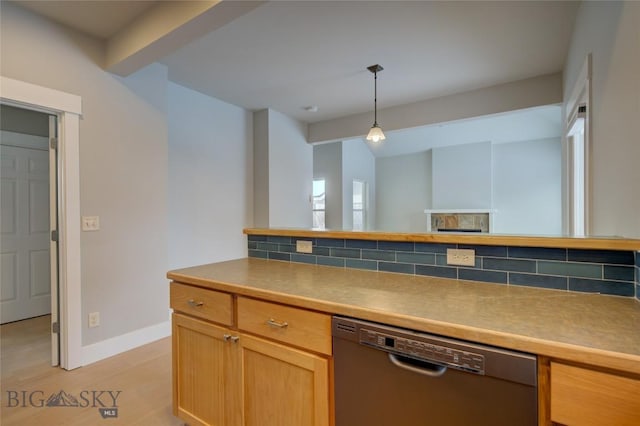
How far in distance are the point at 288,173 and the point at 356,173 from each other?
8.96ft

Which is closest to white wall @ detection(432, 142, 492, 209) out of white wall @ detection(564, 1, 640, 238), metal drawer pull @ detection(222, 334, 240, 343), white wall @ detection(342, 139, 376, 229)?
white wall @ detection(342, 139, 376, 229)

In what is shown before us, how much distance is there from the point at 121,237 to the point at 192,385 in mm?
1692

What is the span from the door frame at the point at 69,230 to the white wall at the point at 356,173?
188 inches

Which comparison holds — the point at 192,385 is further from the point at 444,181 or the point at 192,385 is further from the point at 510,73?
the point at 444,181

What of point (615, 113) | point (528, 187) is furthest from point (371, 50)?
point (528, 187)

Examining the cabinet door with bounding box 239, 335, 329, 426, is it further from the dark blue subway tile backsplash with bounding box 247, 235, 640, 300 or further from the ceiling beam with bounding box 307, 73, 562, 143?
the ceiling beam with bounding box 307, 73, 562, 143

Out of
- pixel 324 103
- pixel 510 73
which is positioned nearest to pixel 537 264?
pixel 510 73

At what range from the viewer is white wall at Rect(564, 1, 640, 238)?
1.22m

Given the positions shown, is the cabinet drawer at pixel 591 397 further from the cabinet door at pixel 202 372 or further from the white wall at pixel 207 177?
the white wall at pixel 207 177

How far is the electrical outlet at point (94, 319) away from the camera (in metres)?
2.50

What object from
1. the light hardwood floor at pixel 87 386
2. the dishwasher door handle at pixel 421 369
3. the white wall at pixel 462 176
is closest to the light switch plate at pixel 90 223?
the light hardwood floor at pixel 87 386

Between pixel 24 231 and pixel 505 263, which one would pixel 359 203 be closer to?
pixel 24 231

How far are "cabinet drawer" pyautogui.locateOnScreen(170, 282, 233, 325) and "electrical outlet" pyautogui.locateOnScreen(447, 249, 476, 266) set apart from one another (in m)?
1.02

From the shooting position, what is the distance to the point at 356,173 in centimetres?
702
